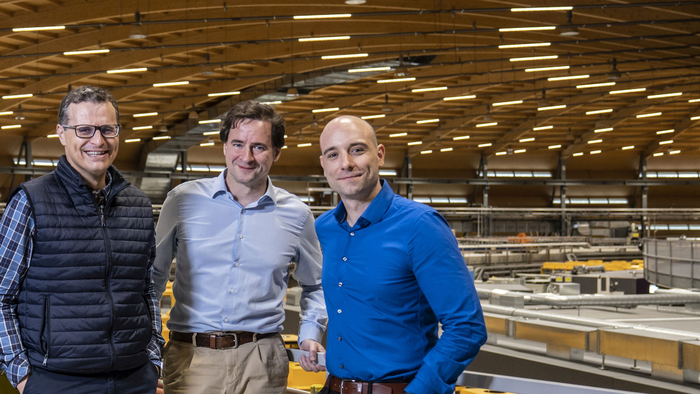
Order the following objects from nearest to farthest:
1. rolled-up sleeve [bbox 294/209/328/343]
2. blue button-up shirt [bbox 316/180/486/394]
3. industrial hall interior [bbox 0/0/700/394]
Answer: blue button-up shirt [bbox 316/180/486/394]
rolled-up sleeve [bbox 294/209/328/343]
industrial hall interior [bbox 0/0/700/394]

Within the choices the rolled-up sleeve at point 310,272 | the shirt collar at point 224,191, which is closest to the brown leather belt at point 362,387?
the rolled-up sleeve at point 310,272

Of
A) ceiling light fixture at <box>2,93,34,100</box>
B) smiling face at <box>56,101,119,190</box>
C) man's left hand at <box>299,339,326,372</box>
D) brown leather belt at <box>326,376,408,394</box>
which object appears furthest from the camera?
ceiling light fixture at <box>2,93,34,100</box>

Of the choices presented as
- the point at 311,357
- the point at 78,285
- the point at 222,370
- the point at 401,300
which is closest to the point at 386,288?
the point at 401,300

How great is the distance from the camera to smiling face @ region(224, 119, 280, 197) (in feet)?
8.05

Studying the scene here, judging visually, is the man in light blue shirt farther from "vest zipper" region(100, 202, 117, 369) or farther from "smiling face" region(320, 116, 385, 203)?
"smiling face" region(320, 116, 385, 203)

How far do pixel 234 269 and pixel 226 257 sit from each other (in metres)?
0.06

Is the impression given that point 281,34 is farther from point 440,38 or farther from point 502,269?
point 502,269

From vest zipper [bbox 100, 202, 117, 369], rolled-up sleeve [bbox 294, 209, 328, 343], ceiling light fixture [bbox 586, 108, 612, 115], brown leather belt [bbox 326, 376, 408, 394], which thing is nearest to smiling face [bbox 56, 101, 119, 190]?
vest zipper [bbox 100, 202, 117, 369]

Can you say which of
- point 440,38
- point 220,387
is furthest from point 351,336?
point 440,38

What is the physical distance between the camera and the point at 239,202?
8.46 feet

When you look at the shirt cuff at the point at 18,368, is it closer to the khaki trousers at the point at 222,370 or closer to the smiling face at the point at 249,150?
the khaki trousers at the point at 222,370

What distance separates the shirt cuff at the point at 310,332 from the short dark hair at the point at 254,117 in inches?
27.5

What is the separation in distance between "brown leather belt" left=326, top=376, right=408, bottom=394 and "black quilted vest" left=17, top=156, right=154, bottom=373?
0.65 metres

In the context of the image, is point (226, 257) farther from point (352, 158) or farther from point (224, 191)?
point (352, 158)
